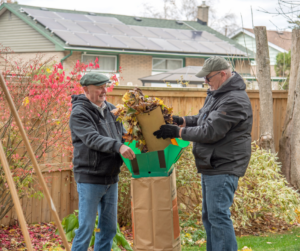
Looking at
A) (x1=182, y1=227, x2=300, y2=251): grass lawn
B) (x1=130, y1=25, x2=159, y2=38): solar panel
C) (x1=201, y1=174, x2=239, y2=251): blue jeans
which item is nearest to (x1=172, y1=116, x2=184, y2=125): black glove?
(x1=201, y1=174, x2=239, y2=251): blue jeans

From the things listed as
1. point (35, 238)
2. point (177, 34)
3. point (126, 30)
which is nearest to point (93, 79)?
point (35, 238)

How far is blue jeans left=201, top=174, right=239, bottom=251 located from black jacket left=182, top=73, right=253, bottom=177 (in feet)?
0.24

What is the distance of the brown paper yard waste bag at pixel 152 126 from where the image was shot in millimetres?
3010

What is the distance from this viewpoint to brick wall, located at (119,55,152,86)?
1786 cm

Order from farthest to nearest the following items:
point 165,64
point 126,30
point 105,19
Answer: point 105,19, point 165,64, point 126,30

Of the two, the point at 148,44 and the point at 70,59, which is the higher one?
the point at 148,44

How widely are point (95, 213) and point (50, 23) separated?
15714 millimetres

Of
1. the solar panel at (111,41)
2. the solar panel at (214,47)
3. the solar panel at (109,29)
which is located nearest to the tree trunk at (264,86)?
the solar panel at (111,41)

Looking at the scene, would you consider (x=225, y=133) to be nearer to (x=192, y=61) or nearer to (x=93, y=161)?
(x=93, y=161)

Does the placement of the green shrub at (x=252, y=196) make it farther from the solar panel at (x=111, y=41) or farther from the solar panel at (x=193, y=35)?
the solar panel at (x=193, y=35)

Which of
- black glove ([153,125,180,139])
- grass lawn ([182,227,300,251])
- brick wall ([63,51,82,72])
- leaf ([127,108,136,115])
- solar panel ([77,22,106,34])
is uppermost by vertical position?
solar panel ([77,22,106,34])

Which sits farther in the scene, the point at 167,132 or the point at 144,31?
the point at 144,31

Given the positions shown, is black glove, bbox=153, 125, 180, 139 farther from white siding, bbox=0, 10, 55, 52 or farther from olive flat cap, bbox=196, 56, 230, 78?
white siding, bbox=0, 10, 55, 52

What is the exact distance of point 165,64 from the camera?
64.0 ft
